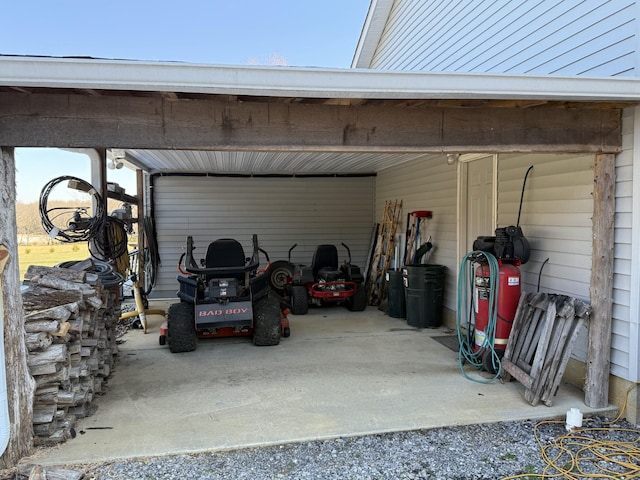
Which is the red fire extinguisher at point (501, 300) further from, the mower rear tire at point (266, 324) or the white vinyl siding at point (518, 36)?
the mower rear tire at point (266, 324)

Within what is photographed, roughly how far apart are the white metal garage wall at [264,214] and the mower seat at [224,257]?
3894mm

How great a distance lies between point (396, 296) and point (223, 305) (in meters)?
2.95

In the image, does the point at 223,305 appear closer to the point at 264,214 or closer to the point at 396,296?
the point at 396,296

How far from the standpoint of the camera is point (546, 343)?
370 centimetres

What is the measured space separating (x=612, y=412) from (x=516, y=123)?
2317 millimetres

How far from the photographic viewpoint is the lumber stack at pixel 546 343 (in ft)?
11.8

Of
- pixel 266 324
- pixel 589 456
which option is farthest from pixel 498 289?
pixel 266 324

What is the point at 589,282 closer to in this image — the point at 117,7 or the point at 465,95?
the point at 465,95

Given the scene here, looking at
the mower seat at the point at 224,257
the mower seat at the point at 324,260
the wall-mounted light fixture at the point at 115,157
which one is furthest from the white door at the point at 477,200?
the wall-mounted light fixture at the point at 115,157

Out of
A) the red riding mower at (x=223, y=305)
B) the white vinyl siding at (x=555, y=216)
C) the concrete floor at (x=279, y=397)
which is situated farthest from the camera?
the red riding mower at (x=223, y=305)

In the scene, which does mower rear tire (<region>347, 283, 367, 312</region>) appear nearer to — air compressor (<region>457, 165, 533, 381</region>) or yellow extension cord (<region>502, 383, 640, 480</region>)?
air compressor (<region>457, 165, 533, 381</region>)

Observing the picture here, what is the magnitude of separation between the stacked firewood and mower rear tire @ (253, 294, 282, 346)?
1728mm

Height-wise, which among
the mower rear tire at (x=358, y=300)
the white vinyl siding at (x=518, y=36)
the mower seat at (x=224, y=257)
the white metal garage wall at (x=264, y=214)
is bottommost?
the mower rear tire at (x=358, y=300)

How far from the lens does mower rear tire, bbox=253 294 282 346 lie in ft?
17.9
